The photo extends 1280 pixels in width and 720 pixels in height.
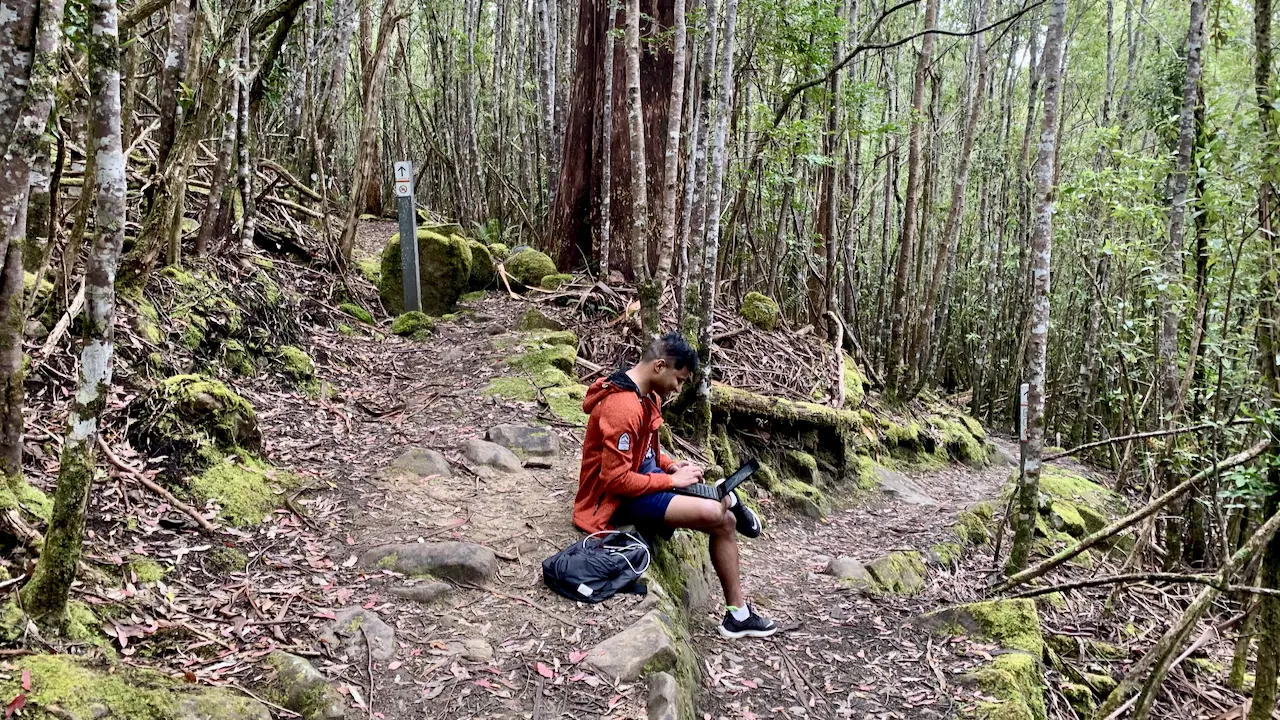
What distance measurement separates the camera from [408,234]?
7793mm

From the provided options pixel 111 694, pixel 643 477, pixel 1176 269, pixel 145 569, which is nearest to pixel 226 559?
pixel 145 569

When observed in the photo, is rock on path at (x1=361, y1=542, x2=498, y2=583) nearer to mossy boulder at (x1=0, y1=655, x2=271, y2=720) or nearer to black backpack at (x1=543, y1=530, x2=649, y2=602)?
black backpack at (x1=543, y1=530, x2=649, y2=602)

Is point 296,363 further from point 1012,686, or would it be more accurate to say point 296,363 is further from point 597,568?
point 1012,686

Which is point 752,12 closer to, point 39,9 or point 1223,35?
point 1223,35

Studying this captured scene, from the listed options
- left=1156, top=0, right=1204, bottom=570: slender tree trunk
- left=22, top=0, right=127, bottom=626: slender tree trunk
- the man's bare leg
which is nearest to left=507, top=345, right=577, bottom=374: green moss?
the man's bare leg

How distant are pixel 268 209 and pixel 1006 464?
1087 centimetres

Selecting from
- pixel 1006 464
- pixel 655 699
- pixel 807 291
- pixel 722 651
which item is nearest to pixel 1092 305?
pixel 1006 464

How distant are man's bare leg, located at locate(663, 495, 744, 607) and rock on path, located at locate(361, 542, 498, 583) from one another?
0.95 meters

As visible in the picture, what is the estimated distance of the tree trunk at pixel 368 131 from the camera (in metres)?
7.64

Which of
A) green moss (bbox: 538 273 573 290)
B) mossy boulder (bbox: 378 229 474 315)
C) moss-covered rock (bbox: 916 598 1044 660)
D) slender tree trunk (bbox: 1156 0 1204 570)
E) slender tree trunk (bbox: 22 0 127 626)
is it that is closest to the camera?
slender tree trunk (bbox: 22 0 127 626)

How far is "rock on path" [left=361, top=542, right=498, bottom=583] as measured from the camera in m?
3.76

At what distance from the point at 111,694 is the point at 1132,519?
16.0 ft

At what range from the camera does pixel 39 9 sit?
7.69 ft

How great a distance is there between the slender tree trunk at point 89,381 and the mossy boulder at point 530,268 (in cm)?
633
